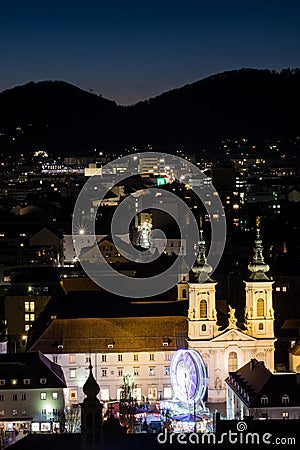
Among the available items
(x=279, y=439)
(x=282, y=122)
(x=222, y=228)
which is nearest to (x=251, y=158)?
(x=282, y=122)

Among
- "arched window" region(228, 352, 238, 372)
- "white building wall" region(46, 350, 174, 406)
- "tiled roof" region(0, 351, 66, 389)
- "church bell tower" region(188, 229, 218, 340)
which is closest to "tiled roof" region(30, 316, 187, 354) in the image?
"white building wall" region(46, 350, 174, 406)

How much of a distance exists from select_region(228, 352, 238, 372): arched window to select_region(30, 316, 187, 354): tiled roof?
4.31ft

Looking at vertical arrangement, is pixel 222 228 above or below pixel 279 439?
above

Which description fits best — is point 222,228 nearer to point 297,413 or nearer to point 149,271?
point 149,271

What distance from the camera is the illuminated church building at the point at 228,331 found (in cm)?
3039

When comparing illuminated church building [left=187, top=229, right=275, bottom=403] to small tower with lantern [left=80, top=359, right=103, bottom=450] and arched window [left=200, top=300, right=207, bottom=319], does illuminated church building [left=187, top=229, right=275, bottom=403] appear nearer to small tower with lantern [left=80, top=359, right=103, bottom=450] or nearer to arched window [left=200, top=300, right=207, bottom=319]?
arched window [left=200, top=300, right=207, bottom=319]

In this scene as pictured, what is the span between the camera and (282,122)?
18075 centimetres

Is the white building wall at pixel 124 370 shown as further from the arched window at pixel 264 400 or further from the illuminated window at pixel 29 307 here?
the illuminated window at pixel 29 307

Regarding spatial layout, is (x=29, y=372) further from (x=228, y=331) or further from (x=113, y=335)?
(x=228, y=331)

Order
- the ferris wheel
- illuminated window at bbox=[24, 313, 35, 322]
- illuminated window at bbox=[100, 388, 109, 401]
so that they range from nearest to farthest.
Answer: the ferris wheel < illuminated window at bbox=[100, 388, 109, 401] < illuminated window at bbox=[24, 313, 35, 322]

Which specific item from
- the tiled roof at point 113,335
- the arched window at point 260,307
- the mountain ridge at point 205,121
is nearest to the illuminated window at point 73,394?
the tiled roof at point 113,335

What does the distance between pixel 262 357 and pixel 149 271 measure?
12.8m

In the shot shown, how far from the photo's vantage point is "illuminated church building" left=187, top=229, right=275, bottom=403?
30391mm

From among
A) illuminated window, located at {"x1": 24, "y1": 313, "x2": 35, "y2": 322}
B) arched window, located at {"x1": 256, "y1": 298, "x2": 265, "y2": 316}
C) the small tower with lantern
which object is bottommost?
the small tower with lantern
